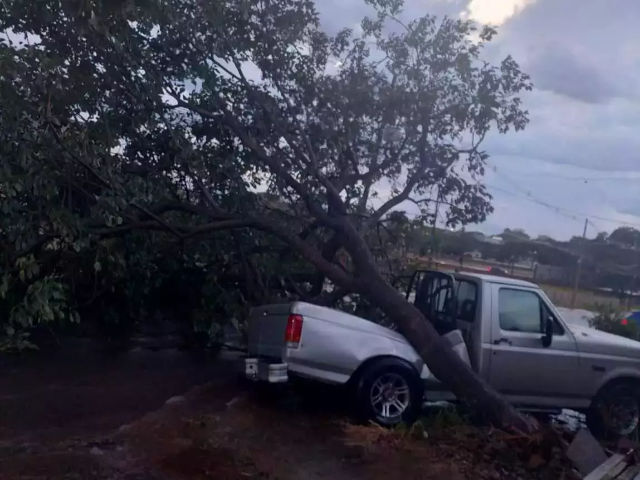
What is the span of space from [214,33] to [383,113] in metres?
2.67

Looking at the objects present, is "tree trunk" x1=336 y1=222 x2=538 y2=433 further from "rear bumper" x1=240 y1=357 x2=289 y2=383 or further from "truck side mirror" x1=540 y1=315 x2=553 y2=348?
"rear bumper" x1=240 y1=357 x2=289 y2=383

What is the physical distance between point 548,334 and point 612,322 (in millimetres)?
9034

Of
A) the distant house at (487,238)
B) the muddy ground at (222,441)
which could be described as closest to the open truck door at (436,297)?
the muddy ground at (222,441)

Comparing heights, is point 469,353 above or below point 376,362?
above

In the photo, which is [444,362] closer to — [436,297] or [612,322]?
[436,297]

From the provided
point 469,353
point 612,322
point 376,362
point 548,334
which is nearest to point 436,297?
point 469,353

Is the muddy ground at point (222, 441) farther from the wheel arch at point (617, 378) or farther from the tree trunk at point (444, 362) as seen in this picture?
the wheel arch at point (617, 378)

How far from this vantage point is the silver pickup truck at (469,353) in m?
8.72

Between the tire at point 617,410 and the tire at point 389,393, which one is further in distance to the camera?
the tire at point 617,410

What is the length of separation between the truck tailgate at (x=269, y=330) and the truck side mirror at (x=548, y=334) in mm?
3095

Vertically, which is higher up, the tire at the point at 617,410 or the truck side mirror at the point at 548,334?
the truck side mirror at the point at 548,334

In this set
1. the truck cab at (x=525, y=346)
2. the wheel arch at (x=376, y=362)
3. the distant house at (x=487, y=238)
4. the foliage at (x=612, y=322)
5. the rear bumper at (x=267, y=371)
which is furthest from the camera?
the distant house at (x=487, y=238)

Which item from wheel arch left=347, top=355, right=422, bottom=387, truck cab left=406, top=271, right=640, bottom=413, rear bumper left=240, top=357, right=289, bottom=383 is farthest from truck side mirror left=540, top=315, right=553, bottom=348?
rear bumper left=240, top=357, right=289, bottom=383

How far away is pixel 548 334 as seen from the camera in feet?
31.3
